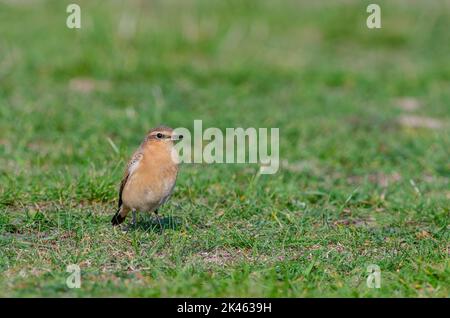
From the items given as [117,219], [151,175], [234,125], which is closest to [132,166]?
[151,175]

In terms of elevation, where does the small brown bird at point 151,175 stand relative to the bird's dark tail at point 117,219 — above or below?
above

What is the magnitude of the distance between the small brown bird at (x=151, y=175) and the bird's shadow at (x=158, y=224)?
15cm

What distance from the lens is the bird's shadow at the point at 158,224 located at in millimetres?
7160

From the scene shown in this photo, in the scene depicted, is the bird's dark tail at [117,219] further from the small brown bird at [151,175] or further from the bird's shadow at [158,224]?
the bird's shadow at [158,224]

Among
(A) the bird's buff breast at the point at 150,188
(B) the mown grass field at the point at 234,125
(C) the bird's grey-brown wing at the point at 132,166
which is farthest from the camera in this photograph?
(C) the bird's grey-brown wing at the point at 132,166

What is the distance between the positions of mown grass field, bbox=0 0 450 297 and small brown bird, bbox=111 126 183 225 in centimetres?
24

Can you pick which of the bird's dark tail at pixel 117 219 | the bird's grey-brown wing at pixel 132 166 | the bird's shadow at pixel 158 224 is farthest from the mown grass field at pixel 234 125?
the bird's grey-brown wing at pixel 132 166

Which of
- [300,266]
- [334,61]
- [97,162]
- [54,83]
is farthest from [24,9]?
[300,266]

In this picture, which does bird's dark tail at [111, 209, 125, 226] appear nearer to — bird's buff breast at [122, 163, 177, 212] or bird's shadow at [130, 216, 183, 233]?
bird's shadow at [130, 216, 183, 233]

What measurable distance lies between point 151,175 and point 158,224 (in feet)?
1.67

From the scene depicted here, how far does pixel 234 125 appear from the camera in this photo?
1042cm

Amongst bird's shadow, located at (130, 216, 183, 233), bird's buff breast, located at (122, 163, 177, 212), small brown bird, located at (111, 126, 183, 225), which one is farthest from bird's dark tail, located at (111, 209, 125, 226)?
bird's buff breast, located at (122, 163, 177, 212)

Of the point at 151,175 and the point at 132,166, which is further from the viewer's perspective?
the point at 132,166

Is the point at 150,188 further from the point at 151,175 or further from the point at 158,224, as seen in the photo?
the point at 158,224
